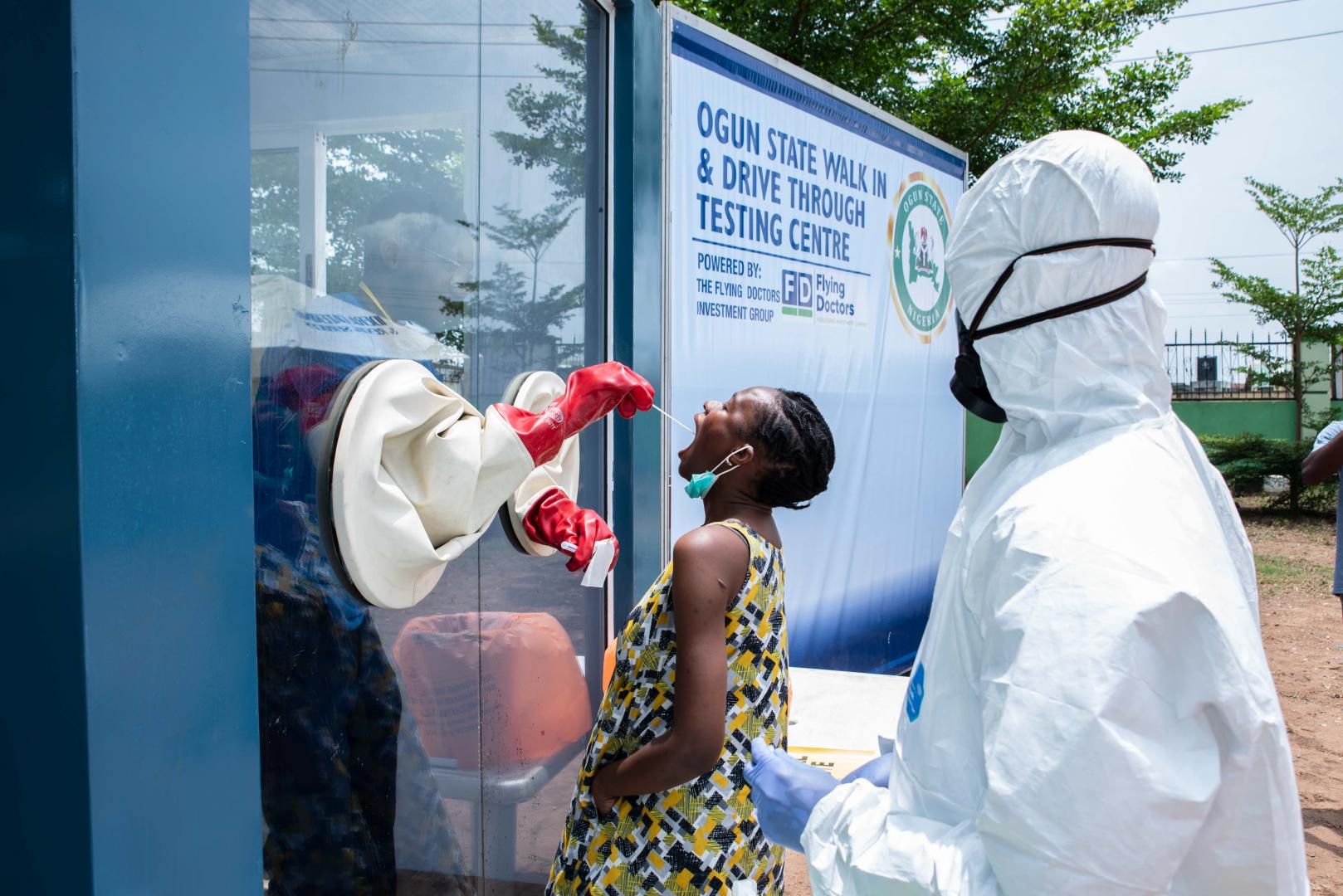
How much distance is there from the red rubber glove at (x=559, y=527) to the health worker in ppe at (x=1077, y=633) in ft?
3.78

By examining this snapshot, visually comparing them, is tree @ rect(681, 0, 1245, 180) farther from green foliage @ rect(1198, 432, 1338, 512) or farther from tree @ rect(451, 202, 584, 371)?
tree @ rect(451, 202, 584, 371)

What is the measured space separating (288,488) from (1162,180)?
12268mm

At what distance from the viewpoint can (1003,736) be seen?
101 cm

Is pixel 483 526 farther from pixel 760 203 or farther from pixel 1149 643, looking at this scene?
pixel 760 203

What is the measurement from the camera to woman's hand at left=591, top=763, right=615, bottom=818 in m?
1.77

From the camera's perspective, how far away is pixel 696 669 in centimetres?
165

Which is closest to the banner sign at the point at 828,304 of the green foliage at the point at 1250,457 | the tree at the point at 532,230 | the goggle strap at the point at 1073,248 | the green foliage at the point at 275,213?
the tree at the point at 532,230

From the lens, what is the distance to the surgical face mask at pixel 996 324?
49.9 inches

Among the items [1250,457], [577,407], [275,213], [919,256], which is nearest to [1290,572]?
[1250,457]

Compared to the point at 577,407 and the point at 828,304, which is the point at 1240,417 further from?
the point at 577,407

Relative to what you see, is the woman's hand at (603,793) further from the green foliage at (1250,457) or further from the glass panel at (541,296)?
the green foliage at (1250,457)

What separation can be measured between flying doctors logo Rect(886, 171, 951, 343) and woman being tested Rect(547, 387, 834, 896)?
153 inches

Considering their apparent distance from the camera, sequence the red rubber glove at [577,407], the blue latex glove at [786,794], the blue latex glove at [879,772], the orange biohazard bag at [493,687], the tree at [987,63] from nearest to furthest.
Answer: the blue latex glove at [786,794]
the blue latex glove at [879,772]
the red rubber glove at [577,407]
the orange biohazard bag at [493,687]
the tree at [987,63]

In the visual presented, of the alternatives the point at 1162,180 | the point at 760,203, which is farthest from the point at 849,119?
the point at 1162,180
